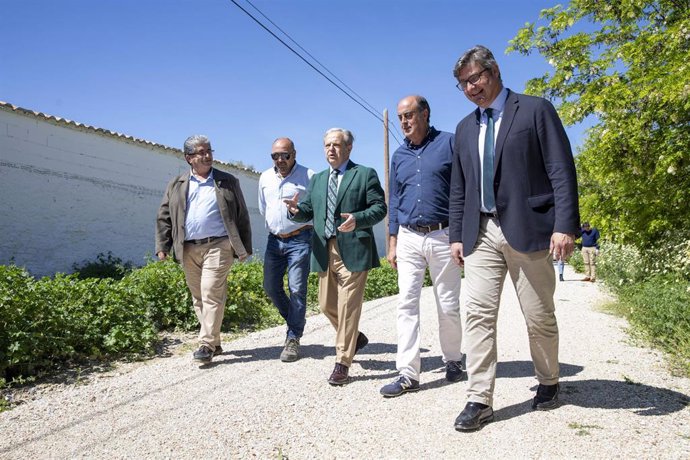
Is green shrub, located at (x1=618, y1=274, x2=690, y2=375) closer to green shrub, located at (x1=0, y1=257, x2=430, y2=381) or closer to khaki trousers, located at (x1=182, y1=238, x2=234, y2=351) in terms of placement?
khaki trousers, located at (x1=182, y1=238, x2=234, y2=351)

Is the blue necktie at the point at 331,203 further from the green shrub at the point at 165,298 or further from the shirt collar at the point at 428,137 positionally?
the green shrub at the point at 165,298

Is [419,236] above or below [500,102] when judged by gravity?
below

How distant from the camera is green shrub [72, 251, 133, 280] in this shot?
42.0ft

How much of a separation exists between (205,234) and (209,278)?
43 cm

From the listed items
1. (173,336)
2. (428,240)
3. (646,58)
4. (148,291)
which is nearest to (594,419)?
(428,240)

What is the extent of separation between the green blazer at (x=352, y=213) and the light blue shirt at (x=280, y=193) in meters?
0.57

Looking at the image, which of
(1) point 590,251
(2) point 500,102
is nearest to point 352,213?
(2) point 500,102

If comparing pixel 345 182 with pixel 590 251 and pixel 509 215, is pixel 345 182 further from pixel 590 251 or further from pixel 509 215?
pixel 590 251

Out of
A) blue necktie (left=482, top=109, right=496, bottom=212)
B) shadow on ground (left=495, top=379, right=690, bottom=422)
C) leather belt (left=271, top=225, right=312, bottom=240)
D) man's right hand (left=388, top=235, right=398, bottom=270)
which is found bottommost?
shadow on ground (left=495, top=379, right=690, bottom=422)

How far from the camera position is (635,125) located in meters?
8.03

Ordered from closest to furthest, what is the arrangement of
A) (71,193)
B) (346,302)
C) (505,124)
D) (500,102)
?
Answer: (505,124)
(500,102)
(346,302)
(71,193)

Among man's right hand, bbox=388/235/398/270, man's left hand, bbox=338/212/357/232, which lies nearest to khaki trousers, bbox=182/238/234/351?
man's left hand, bbox=338/212/357/232

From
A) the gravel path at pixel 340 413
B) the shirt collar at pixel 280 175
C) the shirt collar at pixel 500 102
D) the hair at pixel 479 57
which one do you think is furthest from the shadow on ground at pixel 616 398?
the shirt collar at pixel 280 175

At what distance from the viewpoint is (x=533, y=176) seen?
3070 mm
